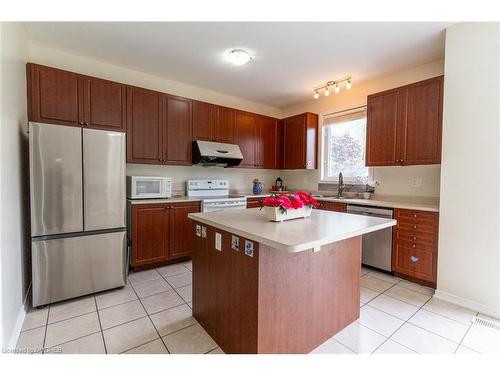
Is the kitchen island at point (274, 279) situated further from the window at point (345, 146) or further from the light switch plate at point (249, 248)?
the window at point (345, 146)

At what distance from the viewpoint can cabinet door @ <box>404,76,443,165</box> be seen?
262 cm

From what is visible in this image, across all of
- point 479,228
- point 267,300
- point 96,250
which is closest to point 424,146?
point 479,228

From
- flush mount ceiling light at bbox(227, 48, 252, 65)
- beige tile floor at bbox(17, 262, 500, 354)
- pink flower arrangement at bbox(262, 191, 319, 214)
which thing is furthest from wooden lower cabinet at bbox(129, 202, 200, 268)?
flush mount ceiling light at bbox(227, 48, 252, 65)

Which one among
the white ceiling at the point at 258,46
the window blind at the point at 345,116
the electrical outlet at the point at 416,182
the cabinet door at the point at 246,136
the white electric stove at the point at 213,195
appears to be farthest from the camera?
the cabinet door at the point at 246,136

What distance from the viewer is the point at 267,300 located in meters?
1.41

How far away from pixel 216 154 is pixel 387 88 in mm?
2646

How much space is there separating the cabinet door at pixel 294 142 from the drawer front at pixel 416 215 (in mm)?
1789

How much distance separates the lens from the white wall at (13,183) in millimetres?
1604

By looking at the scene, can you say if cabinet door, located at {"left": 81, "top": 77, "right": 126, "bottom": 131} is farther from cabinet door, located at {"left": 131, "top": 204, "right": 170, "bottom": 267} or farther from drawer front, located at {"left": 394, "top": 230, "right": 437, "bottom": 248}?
drawer front, located at {"left": 394, "top": 230, "right": 437, "bottom": 248}

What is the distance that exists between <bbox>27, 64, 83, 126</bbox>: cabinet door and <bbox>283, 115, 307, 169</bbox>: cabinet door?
3263 millimetres

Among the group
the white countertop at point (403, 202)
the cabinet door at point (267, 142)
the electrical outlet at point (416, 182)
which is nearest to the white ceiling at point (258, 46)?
the cabinet door at point (267, 142)

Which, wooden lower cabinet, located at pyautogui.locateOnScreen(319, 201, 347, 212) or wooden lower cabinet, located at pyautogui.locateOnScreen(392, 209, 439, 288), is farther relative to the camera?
wooden lower cabinet, located at pyautogui.locateOnScreen(319, 201, 347, 212)

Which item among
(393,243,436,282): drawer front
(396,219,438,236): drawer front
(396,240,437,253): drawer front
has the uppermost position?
(396,219,438,236): drawer front
